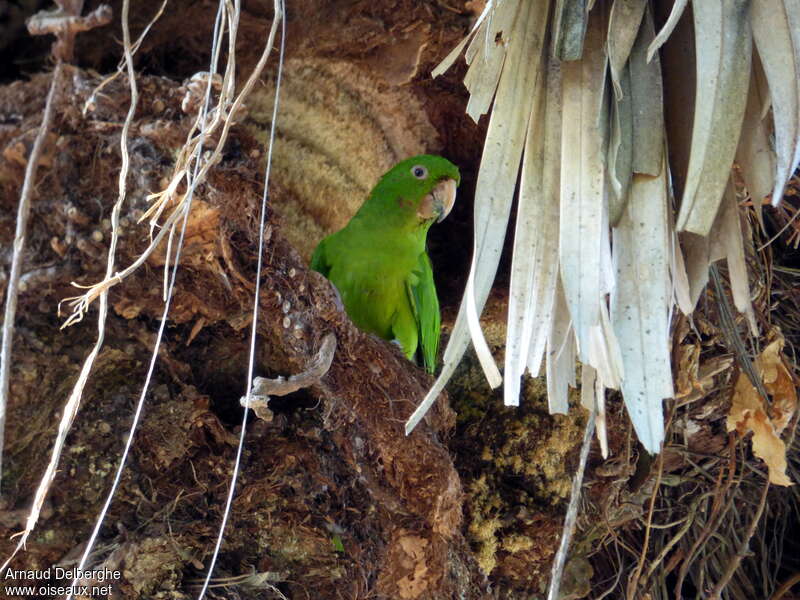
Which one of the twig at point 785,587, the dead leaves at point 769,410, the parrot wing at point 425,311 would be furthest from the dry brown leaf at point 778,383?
the parrot wing at point 425,311

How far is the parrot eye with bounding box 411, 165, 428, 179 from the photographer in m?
3.25

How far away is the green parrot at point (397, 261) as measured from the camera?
3256mm

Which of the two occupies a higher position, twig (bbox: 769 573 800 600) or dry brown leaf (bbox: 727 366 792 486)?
dry brown leaf (bbox: 727 366 792 486)

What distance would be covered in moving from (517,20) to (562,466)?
5.35 ft

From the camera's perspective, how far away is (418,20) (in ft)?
9.78

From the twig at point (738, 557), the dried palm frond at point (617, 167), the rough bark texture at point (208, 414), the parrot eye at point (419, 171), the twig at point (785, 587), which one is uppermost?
the dried palm frond at point (617, 167)

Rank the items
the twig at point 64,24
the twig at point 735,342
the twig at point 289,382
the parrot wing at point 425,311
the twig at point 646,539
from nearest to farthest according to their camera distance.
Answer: the twig at point 289,382 < the twig at point 64,24 < the twig at point 735,342 < the twig at point 646,539 < the parrot wing at point 425,311

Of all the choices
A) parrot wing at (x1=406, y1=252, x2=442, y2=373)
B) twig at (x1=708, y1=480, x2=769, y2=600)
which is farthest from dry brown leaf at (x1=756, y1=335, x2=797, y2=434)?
parrot wing at (x1=406, y1=252, x2=442, y2=373)

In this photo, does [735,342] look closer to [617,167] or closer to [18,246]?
[617,167]

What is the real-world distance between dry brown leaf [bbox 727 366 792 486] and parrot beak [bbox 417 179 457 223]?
4.13 feet

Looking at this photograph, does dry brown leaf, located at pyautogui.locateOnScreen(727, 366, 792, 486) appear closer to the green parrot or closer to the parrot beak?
the green parrot

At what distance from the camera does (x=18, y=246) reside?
181 cm

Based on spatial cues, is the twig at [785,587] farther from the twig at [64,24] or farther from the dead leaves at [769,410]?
the twig at [64,24]

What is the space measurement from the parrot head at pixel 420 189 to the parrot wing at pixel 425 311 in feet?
0.81
